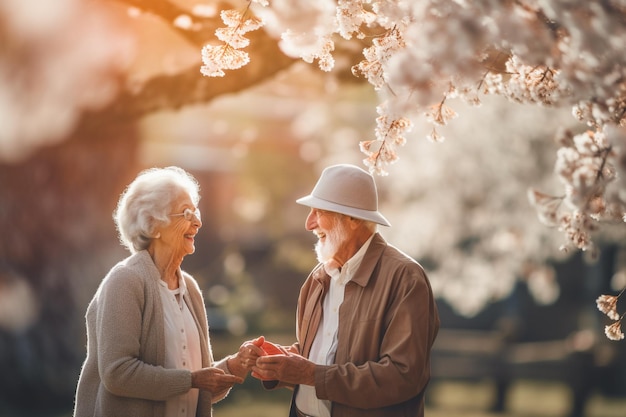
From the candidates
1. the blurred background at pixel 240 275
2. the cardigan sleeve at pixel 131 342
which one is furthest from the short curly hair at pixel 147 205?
the blurred background at pixel 240 275

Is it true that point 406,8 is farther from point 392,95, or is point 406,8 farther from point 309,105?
point 309,105

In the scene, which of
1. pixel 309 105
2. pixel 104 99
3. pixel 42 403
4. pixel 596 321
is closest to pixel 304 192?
pixel 309 105

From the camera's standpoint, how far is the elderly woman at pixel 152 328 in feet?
11.8

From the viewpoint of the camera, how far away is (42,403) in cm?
1085

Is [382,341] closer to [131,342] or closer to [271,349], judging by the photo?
[271,349]

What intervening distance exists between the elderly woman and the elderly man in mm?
282

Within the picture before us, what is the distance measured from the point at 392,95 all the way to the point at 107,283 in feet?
4.70

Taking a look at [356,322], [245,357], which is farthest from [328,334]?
[245,357]

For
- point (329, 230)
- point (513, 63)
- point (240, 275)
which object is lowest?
point (240, 275)

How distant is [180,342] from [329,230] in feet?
2.65

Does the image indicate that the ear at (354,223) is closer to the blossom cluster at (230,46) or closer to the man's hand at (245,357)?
the man's hand at (245,357)

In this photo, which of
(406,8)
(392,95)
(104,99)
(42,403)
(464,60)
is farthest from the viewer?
(42,403)

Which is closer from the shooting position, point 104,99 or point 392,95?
point 392,95

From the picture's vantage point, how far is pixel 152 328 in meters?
3.68
